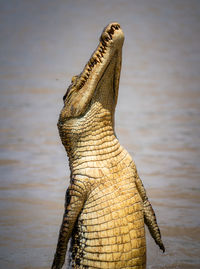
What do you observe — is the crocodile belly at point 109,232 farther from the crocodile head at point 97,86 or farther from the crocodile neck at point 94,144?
Result: the crocodile head at point 97,86

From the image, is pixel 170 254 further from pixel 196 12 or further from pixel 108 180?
pixel 196 12

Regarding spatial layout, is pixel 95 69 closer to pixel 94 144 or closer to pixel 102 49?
pixel 102 49

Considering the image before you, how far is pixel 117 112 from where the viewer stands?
9.24m

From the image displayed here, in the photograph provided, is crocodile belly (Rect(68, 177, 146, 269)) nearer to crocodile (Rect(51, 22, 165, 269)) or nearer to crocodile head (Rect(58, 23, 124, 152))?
crocodile (Rect(51, 22, 165, 269))

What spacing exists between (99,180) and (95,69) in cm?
61

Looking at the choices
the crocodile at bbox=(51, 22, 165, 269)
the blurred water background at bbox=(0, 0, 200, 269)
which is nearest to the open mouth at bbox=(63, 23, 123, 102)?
the crocodile at bbox=(51, 22, 165, 269)

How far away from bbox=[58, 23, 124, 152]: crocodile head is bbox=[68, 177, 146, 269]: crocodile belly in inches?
15.9

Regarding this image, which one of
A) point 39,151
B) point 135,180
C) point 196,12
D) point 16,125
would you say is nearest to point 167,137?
point 39,151

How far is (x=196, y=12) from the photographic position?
9.94 meters

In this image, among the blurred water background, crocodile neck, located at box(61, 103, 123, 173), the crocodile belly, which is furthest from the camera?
the blurred water background

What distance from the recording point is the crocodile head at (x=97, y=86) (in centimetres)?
234

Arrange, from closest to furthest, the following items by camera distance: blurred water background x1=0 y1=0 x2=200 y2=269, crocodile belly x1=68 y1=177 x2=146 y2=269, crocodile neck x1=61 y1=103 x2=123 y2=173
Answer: crocodile belly x1=68 y1=177 x2=146 y2=269 < crocodile neck x1=61 y1=103 x2=123 y2=173 < blurred water background x1=0 y1=0 x2=200 y2=269

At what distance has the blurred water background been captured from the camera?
4.47 meters

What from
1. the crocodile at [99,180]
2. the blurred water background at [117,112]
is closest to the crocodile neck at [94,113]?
the crocodile at [99,180]
